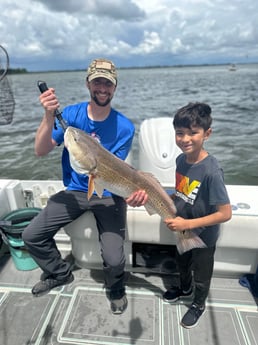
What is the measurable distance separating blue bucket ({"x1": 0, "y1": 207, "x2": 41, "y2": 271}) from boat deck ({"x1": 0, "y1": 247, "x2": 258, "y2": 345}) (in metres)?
0.20

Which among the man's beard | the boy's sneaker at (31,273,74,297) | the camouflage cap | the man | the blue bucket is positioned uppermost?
the camouflage cap

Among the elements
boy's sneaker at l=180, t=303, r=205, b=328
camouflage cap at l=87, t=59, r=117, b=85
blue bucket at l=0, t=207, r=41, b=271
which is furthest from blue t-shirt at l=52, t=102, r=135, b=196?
boy's sneaker at l=180, t=303, r=205, b=328

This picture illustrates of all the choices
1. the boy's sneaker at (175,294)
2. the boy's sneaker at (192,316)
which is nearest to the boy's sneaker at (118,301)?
the boy's sneaker at (175,294)

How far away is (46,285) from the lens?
329 centimetres

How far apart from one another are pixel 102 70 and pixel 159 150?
1.86 meters

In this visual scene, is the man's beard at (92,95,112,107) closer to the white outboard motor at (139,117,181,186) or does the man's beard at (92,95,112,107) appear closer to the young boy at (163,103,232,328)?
the young boy at (163,103,232,328)

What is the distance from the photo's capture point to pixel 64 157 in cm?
333

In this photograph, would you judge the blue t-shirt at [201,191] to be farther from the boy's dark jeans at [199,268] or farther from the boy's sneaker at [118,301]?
the boy's sneaker at [118,301]

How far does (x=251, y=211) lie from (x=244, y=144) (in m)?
8.49

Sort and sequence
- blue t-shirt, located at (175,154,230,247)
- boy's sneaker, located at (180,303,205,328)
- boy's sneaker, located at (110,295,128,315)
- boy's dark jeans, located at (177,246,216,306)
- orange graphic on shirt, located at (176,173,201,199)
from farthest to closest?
boy's sneaker, located at (110,295,128,315) < boy's sneaker, located at (180,303,205,328) < boy's dark jeans, located at (177,246,216,306) < orange graphic on shirt, located at (176,173,201,199) < blue t-shirt, located at (175,154,230,247)

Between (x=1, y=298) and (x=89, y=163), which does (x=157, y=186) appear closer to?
(x=89, y=163)

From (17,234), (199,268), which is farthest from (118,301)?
(17,234)

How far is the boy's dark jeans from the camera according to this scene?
106 inches

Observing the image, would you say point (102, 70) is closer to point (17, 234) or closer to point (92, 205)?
point (92, 205)
